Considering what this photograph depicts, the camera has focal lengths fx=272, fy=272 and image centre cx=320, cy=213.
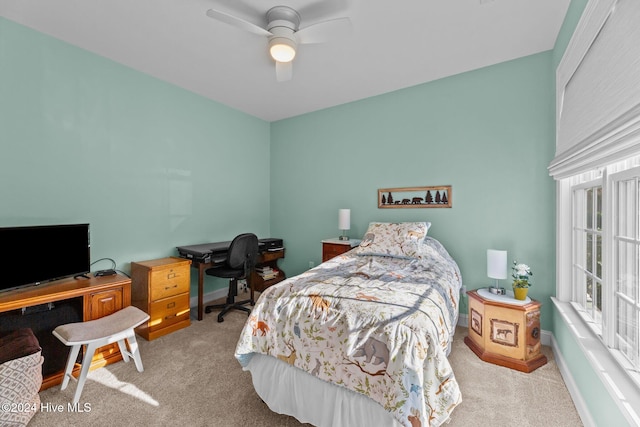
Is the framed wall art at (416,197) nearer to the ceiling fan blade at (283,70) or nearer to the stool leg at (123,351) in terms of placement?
the ceiling fan blade at (283,70)

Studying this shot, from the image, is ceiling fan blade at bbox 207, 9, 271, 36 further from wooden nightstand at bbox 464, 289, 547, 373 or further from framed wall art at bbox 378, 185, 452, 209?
wooden nightstand at bbox 464, 289, 547, 373

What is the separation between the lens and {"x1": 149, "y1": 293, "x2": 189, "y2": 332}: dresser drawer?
8.99 ft

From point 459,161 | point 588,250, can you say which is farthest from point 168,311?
point 588,250

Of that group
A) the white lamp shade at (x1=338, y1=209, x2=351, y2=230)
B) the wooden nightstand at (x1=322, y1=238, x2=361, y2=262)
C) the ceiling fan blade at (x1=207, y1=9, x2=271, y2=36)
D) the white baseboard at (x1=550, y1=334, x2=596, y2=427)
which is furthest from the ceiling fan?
the white baseboard at (x1=550, y1=334, x2=596, y2=427)

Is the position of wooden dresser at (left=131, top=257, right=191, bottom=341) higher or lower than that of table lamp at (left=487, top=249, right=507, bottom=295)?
lower

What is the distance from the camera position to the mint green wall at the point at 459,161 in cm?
265

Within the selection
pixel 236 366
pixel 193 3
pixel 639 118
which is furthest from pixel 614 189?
pixel 193 3

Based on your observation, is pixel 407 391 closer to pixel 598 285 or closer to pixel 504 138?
pixel 598 285

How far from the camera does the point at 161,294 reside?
2809 mm

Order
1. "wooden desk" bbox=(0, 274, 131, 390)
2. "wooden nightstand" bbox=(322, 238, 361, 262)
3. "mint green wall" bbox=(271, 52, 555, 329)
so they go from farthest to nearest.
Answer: "wooden nightstand" bbox=(322, 238, 361, 262), "mint green wall" bbox=(271, 52, 555, 329), "wooden desk" bbox=(0, 274, 131, 390)

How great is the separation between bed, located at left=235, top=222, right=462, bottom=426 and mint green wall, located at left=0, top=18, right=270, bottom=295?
217 cm

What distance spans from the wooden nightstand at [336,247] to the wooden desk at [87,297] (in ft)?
7.09

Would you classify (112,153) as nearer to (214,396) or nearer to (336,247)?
(214,396)

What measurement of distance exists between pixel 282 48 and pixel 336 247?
90.0 inches
